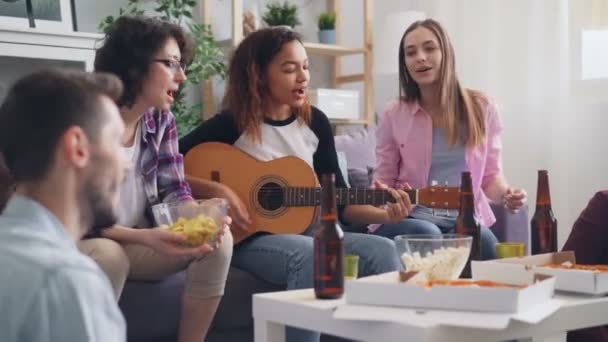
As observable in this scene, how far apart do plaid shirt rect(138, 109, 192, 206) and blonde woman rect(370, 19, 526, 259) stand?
2.36ft

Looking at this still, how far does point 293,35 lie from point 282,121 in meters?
0.26

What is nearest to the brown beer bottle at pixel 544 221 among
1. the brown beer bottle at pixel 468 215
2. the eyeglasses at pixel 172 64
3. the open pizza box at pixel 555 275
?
the brown beer bottle at pixel 468 215

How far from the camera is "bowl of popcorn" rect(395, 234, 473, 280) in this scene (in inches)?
61.3

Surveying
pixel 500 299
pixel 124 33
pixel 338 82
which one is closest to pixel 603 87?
pixel 338 82

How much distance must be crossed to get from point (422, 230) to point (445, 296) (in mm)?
1156

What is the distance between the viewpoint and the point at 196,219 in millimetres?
1906

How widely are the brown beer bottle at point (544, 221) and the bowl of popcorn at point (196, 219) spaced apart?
0.72m

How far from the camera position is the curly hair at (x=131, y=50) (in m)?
2.18

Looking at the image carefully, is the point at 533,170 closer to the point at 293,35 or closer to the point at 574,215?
the point at 574,215

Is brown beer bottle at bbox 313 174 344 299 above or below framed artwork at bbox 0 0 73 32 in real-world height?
below

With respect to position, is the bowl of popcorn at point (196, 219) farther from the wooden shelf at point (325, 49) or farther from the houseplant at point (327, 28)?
the houseplant at point (327, 28)

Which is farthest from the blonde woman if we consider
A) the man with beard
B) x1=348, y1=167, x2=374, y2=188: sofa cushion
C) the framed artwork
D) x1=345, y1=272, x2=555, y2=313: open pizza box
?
the man with beard

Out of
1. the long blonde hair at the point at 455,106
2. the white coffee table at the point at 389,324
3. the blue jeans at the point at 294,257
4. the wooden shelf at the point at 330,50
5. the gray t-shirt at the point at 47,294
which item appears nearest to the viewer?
the gray t-shirt at the point at 47,294

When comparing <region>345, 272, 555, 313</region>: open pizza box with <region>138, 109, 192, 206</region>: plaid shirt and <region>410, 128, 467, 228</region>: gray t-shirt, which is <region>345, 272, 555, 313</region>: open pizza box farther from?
<region>410, 128, 467, 228</region>: gray t-shirt
